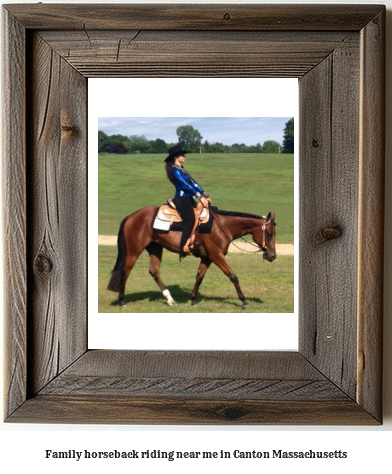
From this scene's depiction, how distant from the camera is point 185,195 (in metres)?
0.87

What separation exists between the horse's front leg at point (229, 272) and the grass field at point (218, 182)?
72 mm

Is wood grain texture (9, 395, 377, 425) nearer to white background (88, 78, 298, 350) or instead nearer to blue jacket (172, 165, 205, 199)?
white background (88, 78, 298, 350)

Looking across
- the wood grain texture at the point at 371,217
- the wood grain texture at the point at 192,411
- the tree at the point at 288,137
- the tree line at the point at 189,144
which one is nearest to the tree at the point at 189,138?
the tree line at the point at 189,144

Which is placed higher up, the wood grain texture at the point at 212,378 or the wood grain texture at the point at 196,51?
the wood grain texture at the point at 196,51

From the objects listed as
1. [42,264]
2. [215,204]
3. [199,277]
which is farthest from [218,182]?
[42,264]

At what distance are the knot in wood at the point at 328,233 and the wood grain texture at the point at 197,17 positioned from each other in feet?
0.87

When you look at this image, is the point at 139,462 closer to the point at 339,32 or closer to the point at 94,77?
the point at 94,77

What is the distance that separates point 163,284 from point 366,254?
0.90ft

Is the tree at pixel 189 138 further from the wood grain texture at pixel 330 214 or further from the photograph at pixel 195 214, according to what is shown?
the wood grain texture at pixel 330 214

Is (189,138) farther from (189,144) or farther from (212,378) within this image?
(212,378)


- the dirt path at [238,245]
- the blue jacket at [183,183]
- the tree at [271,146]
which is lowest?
the dirt path at [238,245]

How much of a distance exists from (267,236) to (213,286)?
0.10 m

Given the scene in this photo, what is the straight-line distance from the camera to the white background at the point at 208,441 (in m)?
0.88

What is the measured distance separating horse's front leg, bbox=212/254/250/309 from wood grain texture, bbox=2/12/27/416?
26 cm
